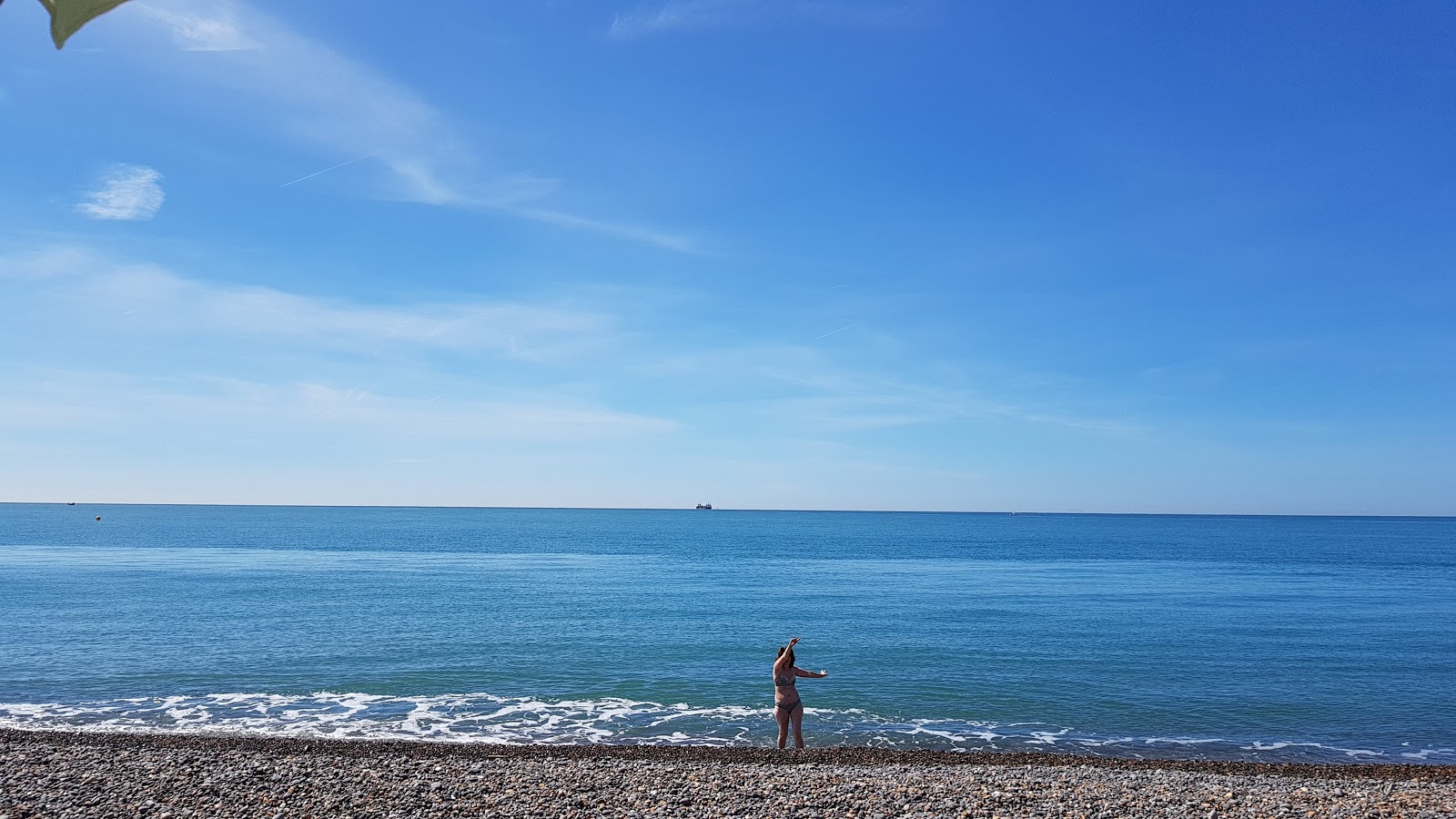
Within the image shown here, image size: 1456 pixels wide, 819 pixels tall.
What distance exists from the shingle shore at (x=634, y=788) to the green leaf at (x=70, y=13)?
11.1 m

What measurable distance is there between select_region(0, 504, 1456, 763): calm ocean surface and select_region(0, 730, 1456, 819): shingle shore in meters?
4.27

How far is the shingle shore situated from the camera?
11367mm

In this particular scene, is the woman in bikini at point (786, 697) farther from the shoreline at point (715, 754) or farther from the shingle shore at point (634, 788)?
the shingle shore at point (634, 788)

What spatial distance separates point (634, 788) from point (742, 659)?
15.6m

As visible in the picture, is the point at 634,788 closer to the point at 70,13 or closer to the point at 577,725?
the point at 577,725

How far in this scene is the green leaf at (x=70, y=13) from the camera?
1890 millimetres

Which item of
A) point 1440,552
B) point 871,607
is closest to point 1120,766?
point 871,607

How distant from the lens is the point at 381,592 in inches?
1895

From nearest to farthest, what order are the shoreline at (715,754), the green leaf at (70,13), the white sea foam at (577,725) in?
the green leaf at (70,13), the shoreline at (715,754), the white sea foam at (577,725)

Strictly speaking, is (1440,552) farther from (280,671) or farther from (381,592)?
(280,671)

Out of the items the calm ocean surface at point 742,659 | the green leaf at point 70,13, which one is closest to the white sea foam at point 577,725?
the calm ocean surface at point 742,659

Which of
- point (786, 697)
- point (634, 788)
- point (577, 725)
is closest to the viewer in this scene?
point (634, 788)

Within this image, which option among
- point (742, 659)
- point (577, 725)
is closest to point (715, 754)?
point (577, 725)

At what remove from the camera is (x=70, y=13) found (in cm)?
196
